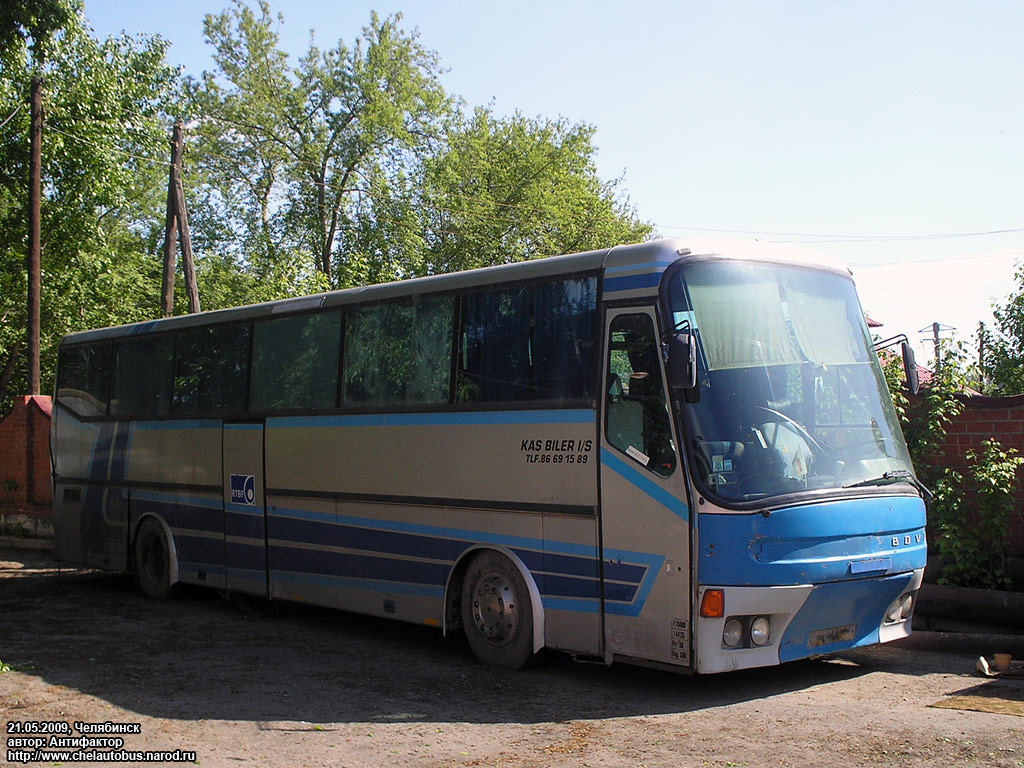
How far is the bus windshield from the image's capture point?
7.25 m

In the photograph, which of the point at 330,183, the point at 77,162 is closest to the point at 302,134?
the point at 330,183

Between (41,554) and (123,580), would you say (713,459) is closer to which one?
(123,580)

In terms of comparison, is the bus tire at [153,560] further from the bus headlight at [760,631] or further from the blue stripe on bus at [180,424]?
the bus headlight at [760,631]

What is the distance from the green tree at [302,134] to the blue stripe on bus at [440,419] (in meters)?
36.6

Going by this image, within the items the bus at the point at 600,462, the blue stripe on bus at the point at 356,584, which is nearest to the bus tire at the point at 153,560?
the bus at the point at 600,462

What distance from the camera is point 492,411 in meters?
8.82

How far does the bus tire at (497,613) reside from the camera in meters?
8.52

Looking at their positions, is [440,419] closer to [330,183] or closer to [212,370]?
[212,370]

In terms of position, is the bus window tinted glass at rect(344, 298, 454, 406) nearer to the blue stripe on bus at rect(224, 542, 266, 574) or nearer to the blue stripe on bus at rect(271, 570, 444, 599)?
the blue stripe on bus at rect(271, 570, 444, 599)

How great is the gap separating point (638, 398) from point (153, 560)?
325 inches

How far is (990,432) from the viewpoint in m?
10.2

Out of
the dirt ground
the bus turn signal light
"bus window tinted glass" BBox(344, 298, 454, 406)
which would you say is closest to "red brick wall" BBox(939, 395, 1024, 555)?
the dirt ground

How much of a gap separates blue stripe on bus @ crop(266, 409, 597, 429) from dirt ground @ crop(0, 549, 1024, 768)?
1.99m

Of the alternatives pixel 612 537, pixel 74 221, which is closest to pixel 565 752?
pixel 612 537
